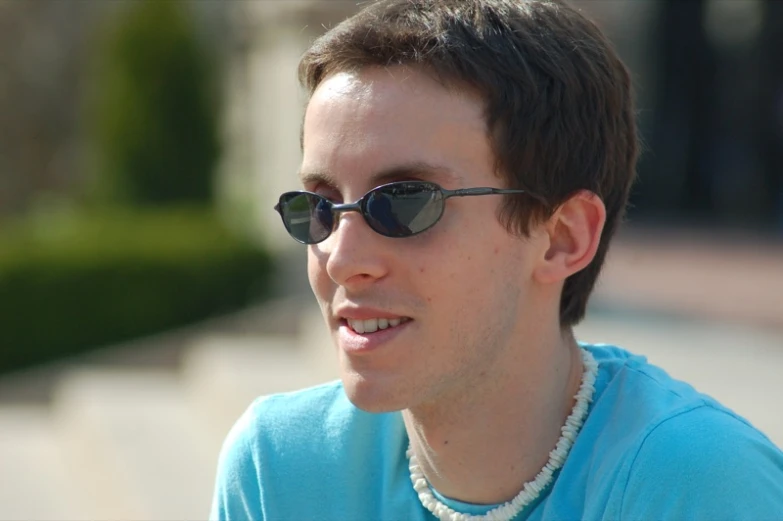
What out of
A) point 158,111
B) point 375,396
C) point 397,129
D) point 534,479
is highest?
point 158,111

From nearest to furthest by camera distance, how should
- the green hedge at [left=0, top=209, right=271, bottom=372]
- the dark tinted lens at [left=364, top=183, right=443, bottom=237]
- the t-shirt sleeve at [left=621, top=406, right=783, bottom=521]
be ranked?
1. the t-shirt sleeve at [left=621, top=406, right=783, bottom=521]
2. the dark tinted lens at [left=364, top=183, right=443, bottom=237]
3. the green hedge at [left=0, top=209, right=271, bottom=372]

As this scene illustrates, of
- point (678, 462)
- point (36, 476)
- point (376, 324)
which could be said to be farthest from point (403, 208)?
point (36, 476)

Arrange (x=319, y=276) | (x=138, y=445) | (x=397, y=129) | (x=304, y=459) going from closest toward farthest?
(x=397, y=129), (x=319, y=276), (x=304, y=459), (x=138, y=445)

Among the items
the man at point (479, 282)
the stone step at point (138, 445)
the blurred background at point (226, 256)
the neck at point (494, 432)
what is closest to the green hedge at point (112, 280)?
the blurred background at point (226, 256)

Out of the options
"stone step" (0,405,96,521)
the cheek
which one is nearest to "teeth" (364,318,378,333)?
the cheek

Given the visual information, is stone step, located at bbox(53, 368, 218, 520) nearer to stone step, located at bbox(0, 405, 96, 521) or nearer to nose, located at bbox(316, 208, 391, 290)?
stone step, located at bbox(0, 405, 96, 521)

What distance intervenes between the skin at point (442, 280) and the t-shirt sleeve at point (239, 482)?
37cm

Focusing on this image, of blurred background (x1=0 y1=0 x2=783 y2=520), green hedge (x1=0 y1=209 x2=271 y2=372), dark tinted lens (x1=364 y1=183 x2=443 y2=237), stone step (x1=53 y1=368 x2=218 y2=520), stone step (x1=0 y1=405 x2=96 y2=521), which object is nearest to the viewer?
dark tinted lens (x1=364 y1=183 x2=443 y2=237)

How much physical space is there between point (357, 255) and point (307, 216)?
0.16m

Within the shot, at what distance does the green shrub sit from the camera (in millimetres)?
12648

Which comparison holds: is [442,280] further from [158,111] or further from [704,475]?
[158,111]

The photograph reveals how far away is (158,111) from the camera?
1277 centimetres

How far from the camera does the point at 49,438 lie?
20.9ft

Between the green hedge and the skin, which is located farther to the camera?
the green hedge
